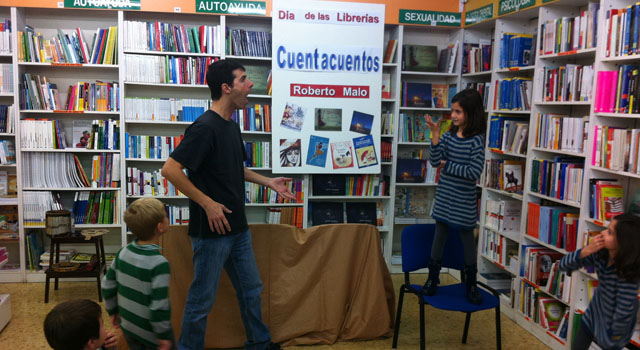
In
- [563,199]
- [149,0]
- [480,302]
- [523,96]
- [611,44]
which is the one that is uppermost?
[149,0]

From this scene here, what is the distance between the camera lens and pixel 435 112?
213 inches

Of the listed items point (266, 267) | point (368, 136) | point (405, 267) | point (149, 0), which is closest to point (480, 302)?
point (405, 267)

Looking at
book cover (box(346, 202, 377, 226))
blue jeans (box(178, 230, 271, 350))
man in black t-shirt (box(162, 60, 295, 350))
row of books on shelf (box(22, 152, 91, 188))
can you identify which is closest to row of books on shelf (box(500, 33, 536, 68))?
book cover (box(346, 202, 377, 226))

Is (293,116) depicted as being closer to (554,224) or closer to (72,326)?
(554,224)

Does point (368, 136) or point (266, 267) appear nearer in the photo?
point (266, 267)

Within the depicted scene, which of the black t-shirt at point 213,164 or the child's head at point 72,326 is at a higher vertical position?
the black t-shirt at point 213,164

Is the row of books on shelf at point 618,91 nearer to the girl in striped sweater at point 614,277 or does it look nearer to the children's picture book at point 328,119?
the girl in striped sweater at point 614,277

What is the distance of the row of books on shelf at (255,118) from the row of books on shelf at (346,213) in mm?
960

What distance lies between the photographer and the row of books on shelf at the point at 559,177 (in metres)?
3.43

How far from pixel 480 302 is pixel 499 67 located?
2.30 metres

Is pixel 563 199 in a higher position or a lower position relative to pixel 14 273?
higher

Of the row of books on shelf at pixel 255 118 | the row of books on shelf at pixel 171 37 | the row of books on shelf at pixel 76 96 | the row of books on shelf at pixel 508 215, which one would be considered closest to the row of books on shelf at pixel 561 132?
the row of books on shelf at pixel 508 215

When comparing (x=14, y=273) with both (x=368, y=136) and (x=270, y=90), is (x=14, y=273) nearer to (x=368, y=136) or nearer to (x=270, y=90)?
(x=270, y=90)

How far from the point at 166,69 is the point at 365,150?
2016 mm
